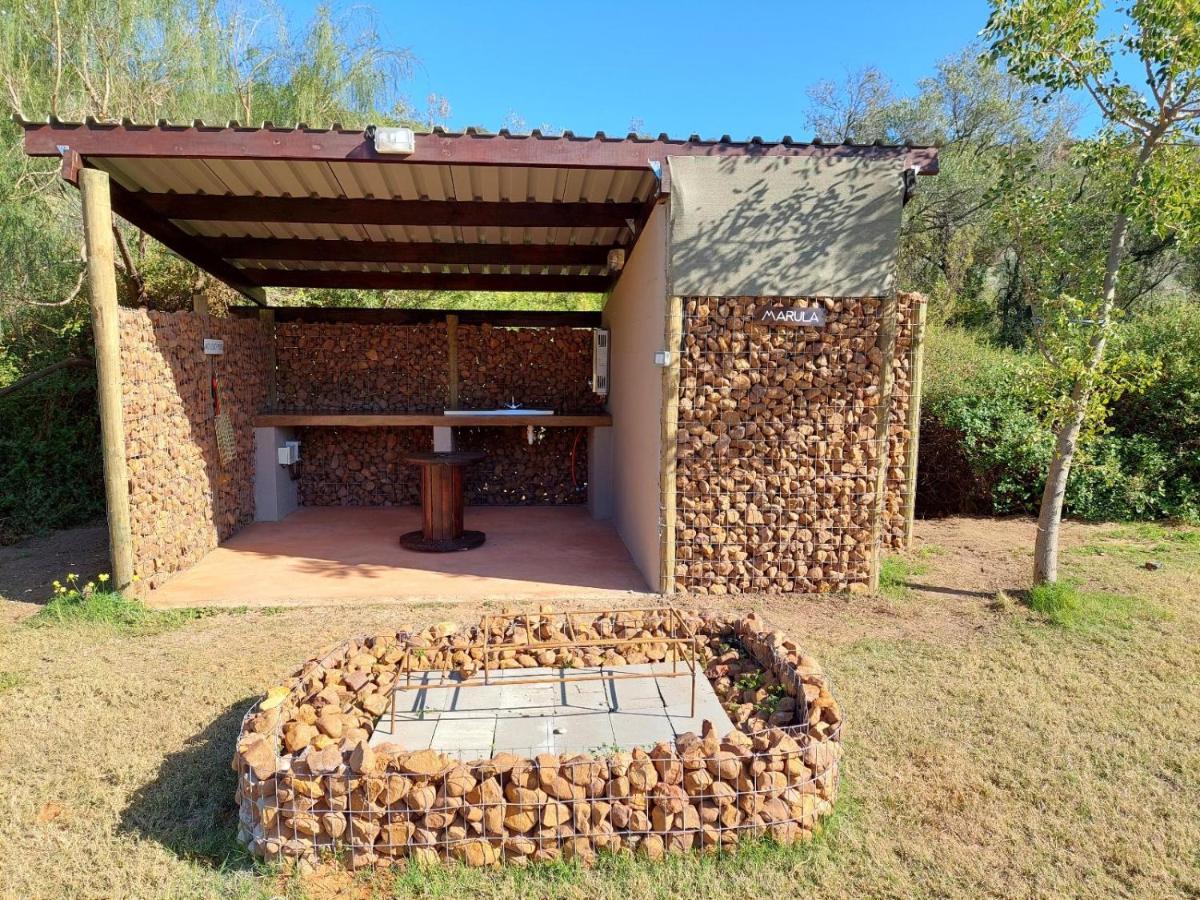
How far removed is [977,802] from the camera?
2812mm

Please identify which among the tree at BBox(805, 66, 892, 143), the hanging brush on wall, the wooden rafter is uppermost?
the tree at BBox(805, 66, 892, 143)

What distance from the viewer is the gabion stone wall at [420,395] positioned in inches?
336

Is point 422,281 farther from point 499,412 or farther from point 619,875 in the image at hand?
point 619,875

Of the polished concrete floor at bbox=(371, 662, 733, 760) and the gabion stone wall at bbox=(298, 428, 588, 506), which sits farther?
the gabion stone wall at bbox=(298, 428, 588, 506)

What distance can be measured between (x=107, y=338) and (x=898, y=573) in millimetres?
5973

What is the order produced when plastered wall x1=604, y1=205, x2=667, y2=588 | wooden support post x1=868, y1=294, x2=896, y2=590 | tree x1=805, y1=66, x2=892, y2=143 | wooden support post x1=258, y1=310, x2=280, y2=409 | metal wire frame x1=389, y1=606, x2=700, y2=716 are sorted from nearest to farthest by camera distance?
1. metal wire frame x1=389, y1=606, x2=700, y2=716
2. wooden support post x1=868, y1=294, x2=896, y2=590
3. plastered wall x1=604, y1=205, x2=667, y2=588
4. wooden support post x1=258, y1=310, x2=280, y2=409
5. tree x1=805, y1=66, x2=892, y2=143

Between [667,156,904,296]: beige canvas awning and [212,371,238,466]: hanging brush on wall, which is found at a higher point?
[667,156,904,296]: beige canvas awning

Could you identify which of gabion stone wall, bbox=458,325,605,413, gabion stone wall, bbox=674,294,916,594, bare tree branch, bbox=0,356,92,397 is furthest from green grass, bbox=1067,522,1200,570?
bare tree branch, bbox=0,356,92,397

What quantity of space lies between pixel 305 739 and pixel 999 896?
98.7 inches

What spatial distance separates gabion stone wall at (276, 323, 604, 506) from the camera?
8.55 meters

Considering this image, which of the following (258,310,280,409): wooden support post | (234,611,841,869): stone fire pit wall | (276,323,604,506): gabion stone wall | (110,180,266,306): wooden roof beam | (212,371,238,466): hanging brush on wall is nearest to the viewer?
(234,611,841,869): stone fire pit wall

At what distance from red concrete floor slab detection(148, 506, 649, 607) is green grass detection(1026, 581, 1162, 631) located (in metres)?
2.79

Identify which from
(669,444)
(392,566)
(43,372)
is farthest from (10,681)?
(43,372)

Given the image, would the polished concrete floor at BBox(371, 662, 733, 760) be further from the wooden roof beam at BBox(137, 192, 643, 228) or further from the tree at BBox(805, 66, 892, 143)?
the tree at BBox(805, 66, 892, 143)
